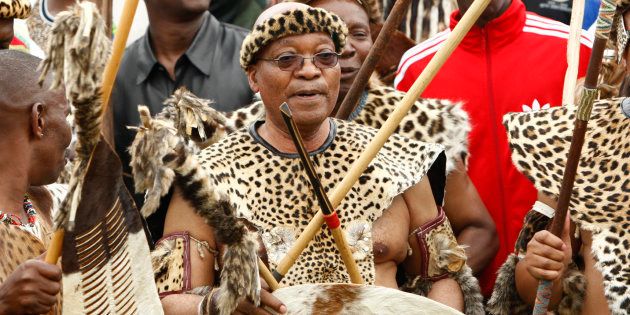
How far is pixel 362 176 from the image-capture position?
5.84 meters

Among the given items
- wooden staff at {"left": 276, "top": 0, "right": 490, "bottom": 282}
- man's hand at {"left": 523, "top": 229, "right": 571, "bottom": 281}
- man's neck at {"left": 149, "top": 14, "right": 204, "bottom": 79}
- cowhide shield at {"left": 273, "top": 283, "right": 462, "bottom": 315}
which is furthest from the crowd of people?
man's neck at {"left": 149, "top": 14, "right": 204, "bottom": 79}

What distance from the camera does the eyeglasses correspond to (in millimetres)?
5703

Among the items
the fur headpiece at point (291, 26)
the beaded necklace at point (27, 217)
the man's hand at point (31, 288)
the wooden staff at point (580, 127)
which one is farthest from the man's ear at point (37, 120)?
the wooden staff at point (580, 127)

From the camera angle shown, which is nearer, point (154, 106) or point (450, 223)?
point (450, 223)

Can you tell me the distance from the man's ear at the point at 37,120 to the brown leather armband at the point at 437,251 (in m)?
1.49

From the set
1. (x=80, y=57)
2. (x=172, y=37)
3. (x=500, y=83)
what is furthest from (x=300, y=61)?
(x=172, y=37)

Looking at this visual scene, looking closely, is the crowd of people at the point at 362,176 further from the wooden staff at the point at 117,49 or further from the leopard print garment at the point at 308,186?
the wooden staff at the point at 117,49

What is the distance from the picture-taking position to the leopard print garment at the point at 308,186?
5.63 metres

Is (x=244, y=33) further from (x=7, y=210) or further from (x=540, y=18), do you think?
(x=7, y=210)

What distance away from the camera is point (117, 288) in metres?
4.78

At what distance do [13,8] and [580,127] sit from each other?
247cm

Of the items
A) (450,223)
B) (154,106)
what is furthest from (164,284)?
(154,106)

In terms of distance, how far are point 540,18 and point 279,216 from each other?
2.04 m

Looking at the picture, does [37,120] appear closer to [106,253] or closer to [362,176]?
[106,253]
